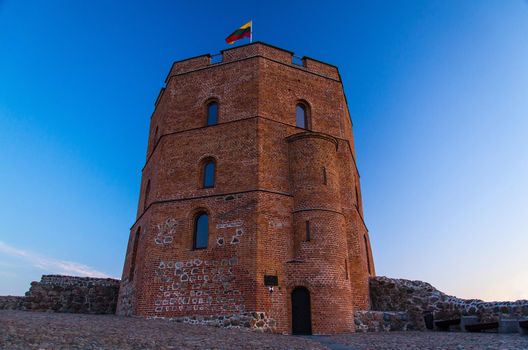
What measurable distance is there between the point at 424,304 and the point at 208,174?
10268 millimetres

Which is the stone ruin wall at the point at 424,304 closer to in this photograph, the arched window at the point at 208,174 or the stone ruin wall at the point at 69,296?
the arched window at the point at 208,174

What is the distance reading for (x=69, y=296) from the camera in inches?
704

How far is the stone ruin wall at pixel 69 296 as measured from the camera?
1698 cm

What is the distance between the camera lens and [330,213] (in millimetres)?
15195

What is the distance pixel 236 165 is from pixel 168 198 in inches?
127

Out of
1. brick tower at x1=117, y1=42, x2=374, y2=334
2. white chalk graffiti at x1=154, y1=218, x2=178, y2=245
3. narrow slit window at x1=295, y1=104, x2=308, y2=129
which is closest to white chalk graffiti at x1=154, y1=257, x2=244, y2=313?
brick tower at x1=117, y1=42, x2=374, y2=334

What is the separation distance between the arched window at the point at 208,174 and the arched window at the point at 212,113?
2.12m

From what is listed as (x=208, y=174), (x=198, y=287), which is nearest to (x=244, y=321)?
(x=198, y=287)

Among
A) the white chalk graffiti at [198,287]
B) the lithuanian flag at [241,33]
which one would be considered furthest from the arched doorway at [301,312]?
the lithuanian flag at [241,33]

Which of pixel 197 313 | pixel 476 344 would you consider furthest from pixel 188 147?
pixel 476 344

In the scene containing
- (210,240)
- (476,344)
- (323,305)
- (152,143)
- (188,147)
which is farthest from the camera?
(152,143)

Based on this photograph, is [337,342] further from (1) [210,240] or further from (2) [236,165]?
(2) [236,165]

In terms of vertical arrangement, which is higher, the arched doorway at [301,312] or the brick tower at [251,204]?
the brick tower at [251,204]

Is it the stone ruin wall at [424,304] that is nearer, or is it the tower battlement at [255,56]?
the stone ruin wall at [424,304]
